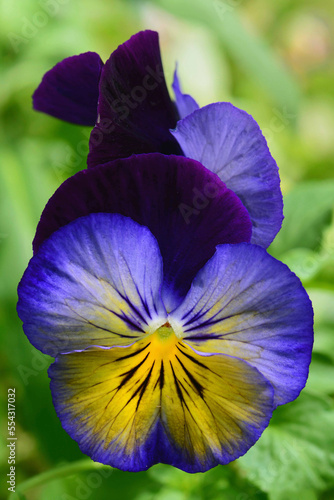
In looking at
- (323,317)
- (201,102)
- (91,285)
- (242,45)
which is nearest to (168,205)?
(91,285)

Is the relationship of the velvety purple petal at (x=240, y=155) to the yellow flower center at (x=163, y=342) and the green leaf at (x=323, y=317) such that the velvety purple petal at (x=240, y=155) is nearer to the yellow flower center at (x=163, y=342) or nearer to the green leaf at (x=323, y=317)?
the yellow flower center at (x=163, y=342)

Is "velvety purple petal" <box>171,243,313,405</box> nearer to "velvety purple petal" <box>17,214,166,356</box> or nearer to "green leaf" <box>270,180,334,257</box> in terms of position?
"velvety purple petal" <box>17,214,166,356</box>

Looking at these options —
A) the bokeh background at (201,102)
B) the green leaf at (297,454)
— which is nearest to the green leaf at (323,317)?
the bokeh background at (201,102)

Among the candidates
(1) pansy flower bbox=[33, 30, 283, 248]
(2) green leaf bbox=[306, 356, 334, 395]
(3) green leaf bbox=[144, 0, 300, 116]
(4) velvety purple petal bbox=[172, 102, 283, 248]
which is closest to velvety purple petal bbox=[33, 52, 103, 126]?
(1) pansy flower bbox=[33, 30, 283, 248]

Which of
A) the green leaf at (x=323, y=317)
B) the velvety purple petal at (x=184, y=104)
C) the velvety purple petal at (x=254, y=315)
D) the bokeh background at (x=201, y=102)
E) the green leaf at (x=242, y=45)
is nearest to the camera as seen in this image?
the velvety purple petal at (x=254, y=315)

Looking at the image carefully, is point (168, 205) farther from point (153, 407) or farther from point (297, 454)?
point (297, 454)

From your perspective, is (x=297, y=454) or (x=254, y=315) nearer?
(x=254, y=315)

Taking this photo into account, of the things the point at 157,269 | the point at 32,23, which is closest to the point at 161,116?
the point at 157,269
